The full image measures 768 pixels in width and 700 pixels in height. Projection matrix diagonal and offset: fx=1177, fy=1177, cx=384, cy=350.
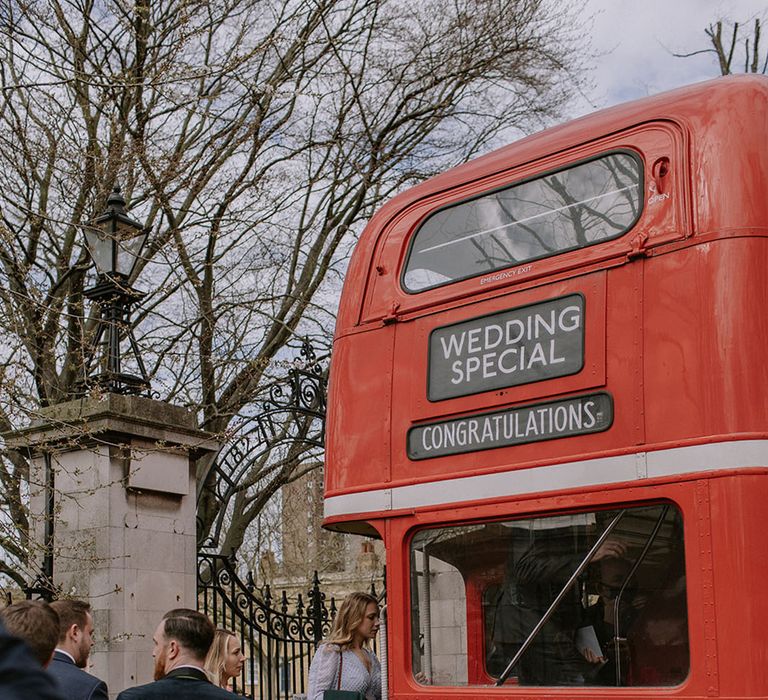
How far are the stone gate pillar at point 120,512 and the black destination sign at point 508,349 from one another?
10.1 feet

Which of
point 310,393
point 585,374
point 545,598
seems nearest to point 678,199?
point 585,374

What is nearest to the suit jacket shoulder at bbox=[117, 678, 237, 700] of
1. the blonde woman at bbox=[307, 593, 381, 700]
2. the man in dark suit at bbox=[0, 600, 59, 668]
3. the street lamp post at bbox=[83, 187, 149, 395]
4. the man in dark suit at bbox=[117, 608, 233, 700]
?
the man in dark suit at bbox=[117, 608, 233, 700]

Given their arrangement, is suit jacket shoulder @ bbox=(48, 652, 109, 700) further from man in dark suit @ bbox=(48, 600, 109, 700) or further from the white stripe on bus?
the white stripe on bus

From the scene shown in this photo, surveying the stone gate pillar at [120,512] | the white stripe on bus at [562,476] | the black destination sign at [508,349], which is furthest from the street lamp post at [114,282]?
the black destination sign at [508,349]

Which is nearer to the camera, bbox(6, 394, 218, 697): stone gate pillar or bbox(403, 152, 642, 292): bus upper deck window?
bbox(403, 152, 642, 292): bus upper deck window

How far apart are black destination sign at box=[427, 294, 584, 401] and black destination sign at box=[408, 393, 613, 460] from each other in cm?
15

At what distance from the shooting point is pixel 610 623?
5277 mm

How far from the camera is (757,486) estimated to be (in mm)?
4945

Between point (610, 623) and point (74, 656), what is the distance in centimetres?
234

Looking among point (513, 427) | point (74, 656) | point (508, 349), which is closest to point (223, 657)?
point (74, 656)

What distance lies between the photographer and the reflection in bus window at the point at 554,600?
5.15 metres

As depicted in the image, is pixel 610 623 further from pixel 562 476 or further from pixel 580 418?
pixel 580 418

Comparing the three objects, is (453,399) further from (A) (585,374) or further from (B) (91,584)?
(B) (91,584)

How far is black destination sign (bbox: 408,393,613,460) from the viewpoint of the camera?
18.1 ft
